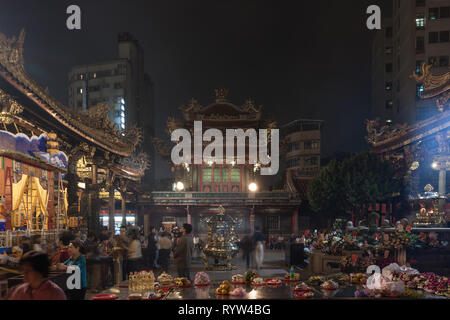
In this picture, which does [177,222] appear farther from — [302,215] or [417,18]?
[417,18]

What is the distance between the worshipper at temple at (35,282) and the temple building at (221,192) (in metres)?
25.9

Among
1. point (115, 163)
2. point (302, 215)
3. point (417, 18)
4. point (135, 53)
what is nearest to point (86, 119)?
point (115, 163)

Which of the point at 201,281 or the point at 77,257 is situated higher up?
the point at 77,257

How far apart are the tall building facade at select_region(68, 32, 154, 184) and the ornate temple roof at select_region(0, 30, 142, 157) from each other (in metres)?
27.2

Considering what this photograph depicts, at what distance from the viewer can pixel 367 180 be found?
84.3 ft

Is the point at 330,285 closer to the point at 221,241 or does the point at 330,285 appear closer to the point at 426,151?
the point at 221,241

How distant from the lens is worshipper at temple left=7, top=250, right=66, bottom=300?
416 centimetres

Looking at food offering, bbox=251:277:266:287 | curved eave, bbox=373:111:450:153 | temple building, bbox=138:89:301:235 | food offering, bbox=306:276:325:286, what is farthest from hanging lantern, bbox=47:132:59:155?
temple building, bbox=138:89:301:235

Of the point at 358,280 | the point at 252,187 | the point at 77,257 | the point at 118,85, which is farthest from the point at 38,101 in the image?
the point at 118,85

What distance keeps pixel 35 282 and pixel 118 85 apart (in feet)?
158

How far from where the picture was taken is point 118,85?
163 ft
